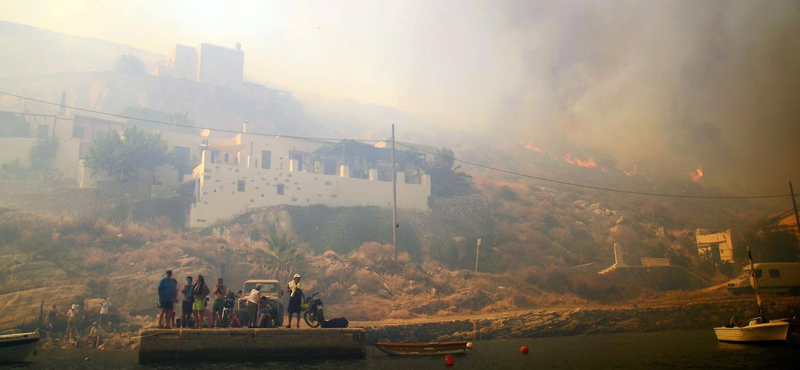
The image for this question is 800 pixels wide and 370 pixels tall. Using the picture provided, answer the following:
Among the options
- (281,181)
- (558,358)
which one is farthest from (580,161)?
(558,358)

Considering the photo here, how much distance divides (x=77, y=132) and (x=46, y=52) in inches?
3014

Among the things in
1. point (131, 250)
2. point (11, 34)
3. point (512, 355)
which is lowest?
point (512, 355)

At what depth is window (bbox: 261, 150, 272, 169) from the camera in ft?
136

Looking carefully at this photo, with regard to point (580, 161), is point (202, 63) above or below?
above

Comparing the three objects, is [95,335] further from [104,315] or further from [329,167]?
[329,167]

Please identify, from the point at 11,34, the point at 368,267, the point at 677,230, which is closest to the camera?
the point at 368,267

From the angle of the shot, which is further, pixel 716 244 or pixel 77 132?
pixel 77 132

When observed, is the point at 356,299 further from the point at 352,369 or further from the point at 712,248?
the point at 712,248

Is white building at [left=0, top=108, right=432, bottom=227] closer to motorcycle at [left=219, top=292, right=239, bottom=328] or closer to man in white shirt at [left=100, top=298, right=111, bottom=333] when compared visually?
man in white shirt at [left=100, top=298, right=111, bottom=333]

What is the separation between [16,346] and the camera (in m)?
15.8

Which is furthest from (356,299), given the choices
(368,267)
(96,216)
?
(96,216)

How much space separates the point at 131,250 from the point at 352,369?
20.6 m

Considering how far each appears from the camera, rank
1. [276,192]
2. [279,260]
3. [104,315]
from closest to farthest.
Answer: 1. [104,315]
2. [279,260]
3. [276,192]

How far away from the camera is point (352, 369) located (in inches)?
585
